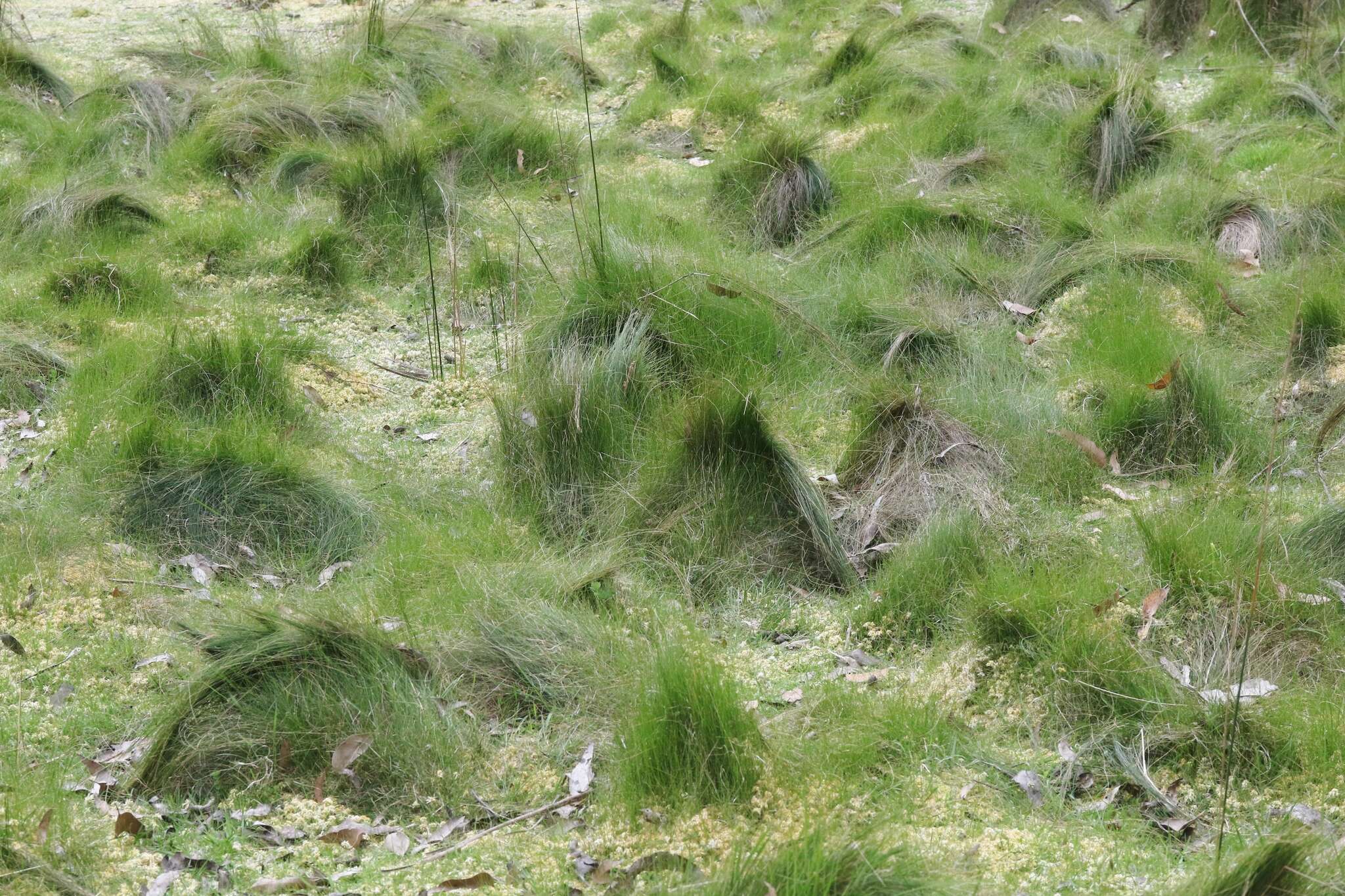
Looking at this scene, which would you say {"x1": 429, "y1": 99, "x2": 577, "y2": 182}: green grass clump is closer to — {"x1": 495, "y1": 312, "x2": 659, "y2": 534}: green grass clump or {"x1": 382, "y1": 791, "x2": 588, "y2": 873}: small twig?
{"x1": 495, "y1": 312, "x2": 659, "y2": 534}: green grass clump

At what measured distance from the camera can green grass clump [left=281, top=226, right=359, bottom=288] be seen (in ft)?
19.1

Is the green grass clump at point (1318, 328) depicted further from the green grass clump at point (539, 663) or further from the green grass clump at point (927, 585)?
the green grass clump at point (539, 663)

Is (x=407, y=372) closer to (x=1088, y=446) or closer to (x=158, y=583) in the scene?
(x=158, y=583)

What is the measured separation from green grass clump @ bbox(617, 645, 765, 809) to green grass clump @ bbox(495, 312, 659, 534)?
1197mm

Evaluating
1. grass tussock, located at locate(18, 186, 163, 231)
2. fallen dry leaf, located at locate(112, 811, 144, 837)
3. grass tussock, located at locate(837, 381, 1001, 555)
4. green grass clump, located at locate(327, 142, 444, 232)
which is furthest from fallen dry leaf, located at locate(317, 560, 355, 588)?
grass tussock, located at locate(18, 186, 163, 231)

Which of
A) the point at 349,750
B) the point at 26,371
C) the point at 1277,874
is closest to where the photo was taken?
the point at 1277,874

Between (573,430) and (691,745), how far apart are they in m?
1.62

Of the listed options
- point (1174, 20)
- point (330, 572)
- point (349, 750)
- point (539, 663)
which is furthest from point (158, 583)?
point (1174, 20)

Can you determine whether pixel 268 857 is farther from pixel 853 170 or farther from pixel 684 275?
pixel 853 170

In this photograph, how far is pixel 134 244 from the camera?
19.8ft

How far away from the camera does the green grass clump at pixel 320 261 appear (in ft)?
19.1

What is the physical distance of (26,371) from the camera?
195 inches

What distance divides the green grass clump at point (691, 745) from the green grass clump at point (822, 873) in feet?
1.32

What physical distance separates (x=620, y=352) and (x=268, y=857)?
7.21 ft
